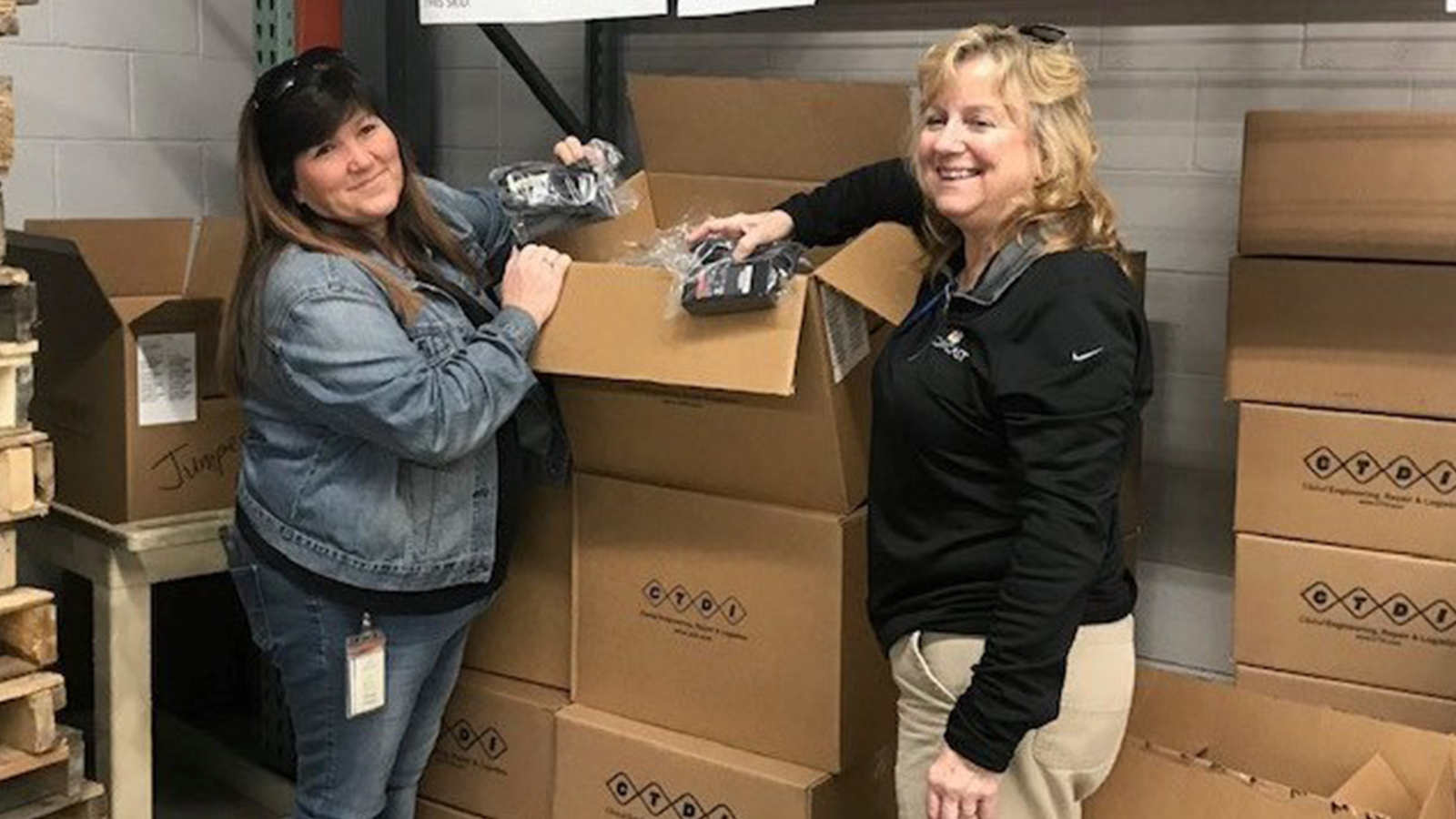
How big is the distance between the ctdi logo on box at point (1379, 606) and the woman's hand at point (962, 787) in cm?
72

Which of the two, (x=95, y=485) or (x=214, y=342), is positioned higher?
(x=214, y=342)

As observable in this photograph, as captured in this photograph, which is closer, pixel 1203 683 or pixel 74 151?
pixel 1203 683

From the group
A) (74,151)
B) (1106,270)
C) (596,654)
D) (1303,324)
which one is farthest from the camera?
(74,151)

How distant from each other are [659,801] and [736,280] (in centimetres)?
75

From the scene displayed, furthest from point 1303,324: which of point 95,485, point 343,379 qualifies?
point 95,485

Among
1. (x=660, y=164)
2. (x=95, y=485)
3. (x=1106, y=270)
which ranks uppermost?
(x=660, y=164)

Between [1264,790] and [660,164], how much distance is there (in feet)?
4.07

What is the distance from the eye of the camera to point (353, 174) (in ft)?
6.55

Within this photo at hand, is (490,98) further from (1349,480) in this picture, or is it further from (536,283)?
(1349,480)

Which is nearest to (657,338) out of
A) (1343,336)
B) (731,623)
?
(731,623)

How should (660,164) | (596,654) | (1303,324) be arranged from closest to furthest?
(1303,324)
(596,654)
(660,164)

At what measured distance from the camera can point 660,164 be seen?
242 cm

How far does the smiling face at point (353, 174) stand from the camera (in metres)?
1.98

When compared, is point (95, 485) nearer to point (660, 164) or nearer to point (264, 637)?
point (264, 637)
